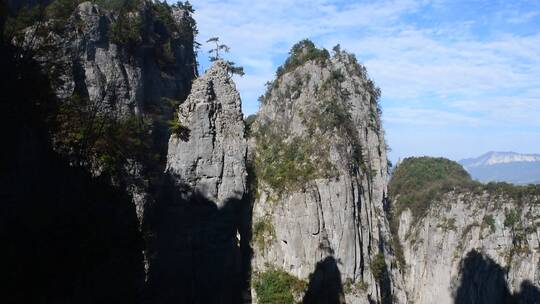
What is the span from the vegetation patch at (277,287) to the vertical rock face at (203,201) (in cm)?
180

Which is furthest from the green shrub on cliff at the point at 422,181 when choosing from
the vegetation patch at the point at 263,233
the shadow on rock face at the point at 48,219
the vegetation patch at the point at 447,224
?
the shadow on rock face at the point at 48,219

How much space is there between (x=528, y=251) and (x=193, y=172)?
41607 mm

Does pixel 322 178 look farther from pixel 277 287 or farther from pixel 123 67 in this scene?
pixel 123 67

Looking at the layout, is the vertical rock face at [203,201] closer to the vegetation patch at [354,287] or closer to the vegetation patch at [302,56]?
the vegetation patch at [354,287]

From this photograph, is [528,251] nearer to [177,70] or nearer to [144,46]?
[177,70]

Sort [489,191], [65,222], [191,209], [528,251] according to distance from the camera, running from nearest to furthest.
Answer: [65,222] → [191,209] → [528,251] → [489,191]

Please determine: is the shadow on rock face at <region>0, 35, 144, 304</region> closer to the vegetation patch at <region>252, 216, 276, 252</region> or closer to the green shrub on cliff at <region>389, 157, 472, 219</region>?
the vegetation patch at <region>252, 216, 276, 252</region>

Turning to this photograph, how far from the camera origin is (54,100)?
2267 cm

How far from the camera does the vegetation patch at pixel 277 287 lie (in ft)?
107

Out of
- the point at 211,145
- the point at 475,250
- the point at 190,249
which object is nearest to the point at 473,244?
the point at 475,250

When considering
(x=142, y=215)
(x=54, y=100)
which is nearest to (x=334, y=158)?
(x=142, y=215)

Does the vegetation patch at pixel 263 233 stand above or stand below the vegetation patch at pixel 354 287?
above

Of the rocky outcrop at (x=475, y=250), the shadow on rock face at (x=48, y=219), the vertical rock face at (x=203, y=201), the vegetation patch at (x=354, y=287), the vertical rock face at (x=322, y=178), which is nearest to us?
the shadow on rock face at (x=48, y=219)

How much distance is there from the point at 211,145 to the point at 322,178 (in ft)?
30.5
